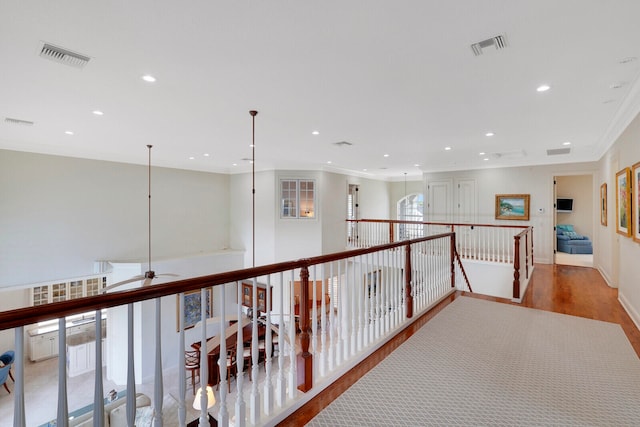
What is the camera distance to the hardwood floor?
2076 millimetres

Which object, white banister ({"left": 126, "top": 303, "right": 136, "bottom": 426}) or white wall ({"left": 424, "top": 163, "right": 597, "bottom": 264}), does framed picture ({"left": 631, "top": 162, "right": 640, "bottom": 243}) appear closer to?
white wall ({"left": 424, "top": 163, "right": 597, "bottom": 264})

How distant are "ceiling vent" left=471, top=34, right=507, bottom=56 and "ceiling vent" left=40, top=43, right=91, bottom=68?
10.3 ft

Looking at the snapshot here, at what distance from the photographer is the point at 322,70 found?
8.66 feet

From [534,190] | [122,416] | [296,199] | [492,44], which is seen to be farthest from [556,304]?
[122,416]

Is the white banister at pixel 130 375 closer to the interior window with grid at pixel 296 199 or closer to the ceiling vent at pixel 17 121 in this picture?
the ceiling vent at pixel 17 121

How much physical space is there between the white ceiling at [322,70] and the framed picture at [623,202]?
0.74 meters

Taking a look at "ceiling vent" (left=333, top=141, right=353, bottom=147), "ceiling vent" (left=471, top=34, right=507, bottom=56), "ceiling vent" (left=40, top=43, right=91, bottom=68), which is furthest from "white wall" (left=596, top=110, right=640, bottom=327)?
"ceiling vent" (left=40, top=43, right=91, bottom=68)

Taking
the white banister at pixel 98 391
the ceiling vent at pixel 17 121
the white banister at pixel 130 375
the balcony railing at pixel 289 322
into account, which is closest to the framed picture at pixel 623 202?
the balcony railing at pixel 289 322

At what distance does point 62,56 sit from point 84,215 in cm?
510

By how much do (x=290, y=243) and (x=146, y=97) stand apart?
5.67m

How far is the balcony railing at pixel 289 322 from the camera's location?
1136mm

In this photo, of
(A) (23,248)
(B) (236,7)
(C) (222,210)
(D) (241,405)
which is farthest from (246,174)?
(D) (241,405)

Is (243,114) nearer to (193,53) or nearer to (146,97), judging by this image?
(146,97)

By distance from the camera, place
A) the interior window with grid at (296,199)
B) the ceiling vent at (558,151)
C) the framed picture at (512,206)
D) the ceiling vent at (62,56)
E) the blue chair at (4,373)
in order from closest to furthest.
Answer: the ceiling vent at (62,56) < the blue chair at (4,373) < the ceiling vent at (558,151) < the framed picture at (512,206) < the interior window with grid at (296,199)
